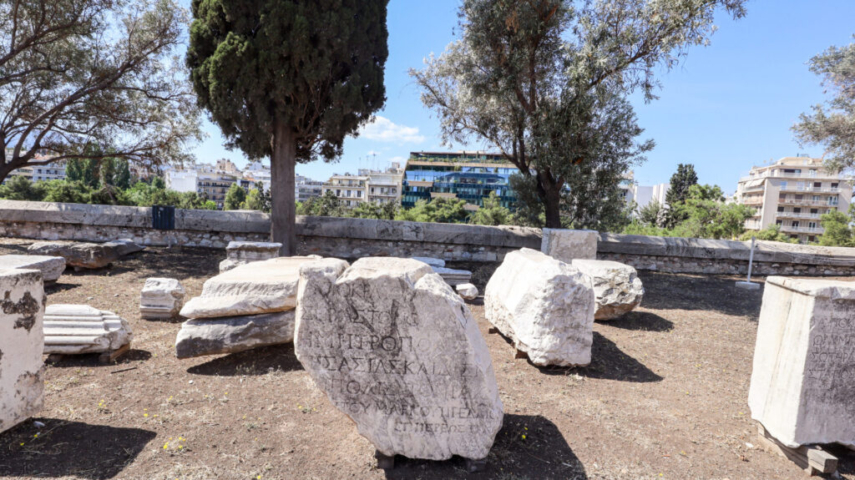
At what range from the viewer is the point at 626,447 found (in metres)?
3.09

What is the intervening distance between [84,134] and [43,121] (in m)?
0.69

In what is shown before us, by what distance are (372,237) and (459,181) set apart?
5099cm

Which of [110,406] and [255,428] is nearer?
[255,428]

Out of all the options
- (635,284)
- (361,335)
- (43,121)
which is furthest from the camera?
(43,121)

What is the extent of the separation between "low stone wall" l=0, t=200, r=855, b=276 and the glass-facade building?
47.4 m

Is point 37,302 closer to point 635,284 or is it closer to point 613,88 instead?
point 635,284

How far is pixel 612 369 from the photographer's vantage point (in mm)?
→ 4512

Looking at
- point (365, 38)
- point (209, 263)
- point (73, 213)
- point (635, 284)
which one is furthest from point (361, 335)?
point (73, 213)

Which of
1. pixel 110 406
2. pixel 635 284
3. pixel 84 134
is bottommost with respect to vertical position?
pixel 110 406

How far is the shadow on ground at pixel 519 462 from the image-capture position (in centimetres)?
268

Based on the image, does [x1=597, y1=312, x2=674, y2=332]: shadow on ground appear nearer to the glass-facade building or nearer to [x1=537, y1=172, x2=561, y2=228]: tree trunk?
[x1=537, y1=172, x2=561, y2=228]: tree trunk

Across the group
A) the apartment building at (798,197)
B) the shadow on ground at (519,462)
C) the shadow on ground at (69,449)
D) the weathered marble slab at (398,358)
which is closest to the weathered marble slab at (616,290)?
the shadow on ground at (519,462)

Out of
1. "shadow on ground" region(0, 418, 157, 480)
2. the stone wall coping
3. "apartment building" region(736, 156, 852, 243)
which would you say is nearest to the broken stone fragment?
the stone wall coping

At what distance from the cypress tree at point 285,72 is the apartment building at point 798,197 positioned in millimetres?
59640
